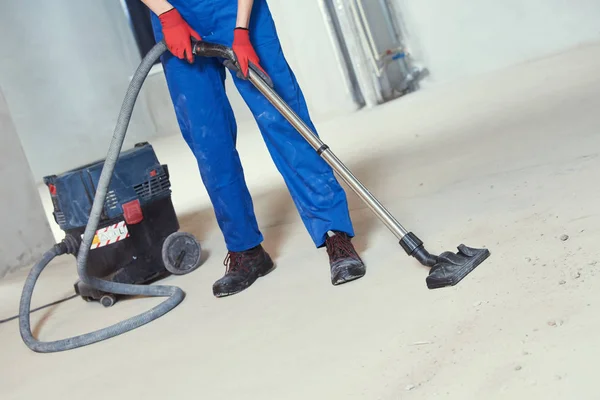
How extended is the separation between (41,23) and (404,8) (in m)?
3.74

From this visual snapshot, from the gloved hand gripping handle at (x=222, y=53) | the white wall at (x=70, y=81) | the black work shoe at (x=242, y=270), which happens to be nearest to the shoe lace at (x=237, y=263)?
the black work shoe at (x=242, y=270)

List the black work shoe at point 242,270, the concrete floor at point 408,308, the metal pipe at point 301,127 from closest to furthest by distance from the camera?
the concrete floor at point 408,308 < the metal pipe at point 301,127 < the black work shoe at point 242,270

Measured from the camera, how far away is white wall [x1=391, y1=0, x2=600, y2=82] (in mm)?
5156

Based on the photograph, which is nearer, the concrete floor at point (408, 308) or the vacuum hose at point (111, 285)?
the concrete floor at point (408, 308)

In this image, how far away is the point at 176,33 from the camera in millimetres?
2092

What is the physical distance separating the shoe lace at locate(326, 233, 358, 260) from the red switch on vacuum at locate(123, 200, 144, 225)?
726 mm

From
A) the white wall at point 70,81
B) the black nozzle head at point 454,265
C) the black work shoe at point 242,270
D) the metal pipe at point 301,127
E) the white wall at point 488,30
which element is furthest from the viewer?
the white wall at point 70,81

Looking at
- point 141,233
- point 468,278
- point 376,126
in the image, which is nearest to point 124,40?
point 376,126

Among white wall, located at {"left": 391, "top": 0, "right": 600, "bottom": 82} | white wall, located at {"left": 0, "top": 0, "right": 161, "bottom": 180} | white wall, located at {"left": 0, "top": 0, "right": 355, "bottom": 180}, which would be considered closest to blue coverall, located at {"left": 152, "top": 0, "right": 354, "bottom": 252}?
white wall, located at {"left": 391, "top": 0, "right": 600, "bottom": 82}

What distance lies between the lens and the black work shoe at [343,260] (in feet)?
6.70

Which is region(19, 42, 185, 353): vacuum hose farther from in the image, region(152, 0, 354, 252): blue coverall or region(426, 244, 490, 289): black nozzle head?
region(426, 244, 490, 289): black nozzle head

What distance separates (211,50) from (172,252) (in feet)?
2.60

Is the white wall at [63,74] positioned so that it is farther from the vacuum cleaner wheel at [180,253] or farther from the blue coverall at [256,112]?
the blue coverall at [256,112]

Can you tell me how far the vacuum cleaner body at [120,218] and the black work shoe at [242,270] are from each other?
37cm
